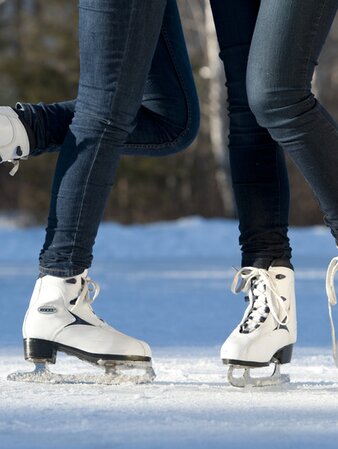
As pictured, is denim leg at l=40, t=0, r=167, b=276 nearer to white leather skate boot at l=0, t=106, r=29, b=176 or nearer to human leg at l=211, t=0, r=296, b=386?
white leather skate boot at l=0, t=106, r=29, b=176

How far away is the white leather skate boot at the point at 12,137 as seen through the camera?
2.07m

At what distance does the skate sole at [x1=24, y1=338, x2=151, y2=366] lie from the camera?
2004 millimetres

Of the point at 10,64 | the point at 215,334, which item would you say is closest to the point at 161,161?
the point at 10,64

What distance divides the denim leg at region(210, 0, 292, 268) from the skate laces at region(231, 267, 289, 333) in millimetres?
50

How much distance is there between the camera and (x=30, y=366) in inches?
94.1

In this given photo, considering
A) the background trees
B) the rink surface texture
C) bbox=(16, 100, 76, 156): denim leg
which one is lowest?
the rink surface texture

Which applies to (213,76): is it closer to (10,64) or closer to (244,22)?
(10,64)

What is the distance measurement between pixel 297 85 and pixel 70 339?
63cm

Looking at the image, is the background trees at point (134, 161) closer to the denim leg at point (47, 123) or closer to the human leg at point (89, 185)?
the denim leg at point (47, 123)

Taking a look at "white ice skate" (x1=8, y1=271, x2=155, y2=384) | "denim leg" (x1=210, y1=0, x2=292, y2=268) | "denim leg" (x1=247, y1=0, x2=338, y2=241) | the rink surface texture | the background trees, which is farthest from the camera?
the background trees

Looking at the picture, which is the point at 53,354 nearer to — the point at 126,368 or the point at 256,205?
the point at 126,368

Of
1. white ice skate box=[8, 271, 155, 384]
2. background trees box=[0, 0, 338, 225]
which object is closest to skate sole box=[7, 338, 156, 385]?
white ice skate box=[8, 271, 155, 384]

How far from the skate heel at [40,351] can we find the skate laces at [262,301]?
36 centimetres

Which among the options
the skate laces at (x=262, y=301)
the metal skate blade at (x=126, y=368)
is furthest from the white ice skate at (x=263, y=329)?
the metal skate blade at (x=126, y=368)
